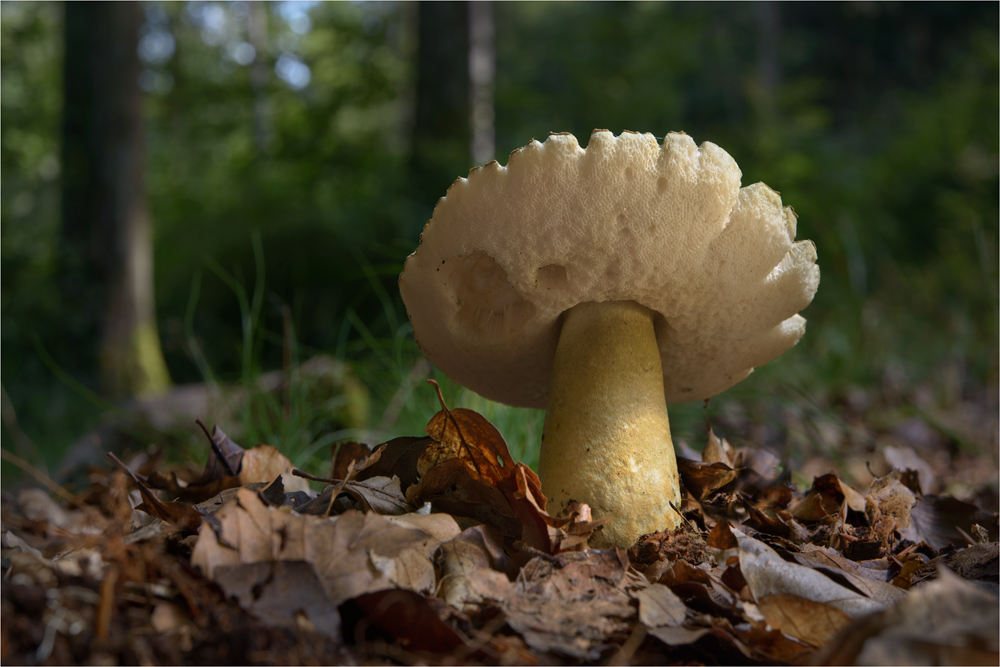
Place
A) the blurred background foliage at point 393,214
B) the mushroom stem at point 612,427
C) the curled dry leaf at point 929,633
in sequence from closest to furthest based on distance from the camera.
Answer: the curled dry leaf at point 929,633, the mushroom stem at point 612,427, the blurred background foliage at point 393,214

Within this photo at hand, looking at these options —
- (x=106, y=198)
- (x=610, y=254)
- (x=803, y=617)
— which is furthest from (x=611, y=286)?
(x=106, y=198)

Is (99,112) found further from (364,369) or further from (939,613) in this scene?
(939,613)

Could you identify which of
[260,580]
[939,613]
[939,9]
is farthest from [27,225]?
[939,9]

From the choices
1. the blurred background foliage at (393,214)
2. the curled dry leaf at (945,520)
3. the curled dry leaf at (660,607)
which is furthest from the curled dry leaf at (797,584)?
the blurred background foliage at (393,214)

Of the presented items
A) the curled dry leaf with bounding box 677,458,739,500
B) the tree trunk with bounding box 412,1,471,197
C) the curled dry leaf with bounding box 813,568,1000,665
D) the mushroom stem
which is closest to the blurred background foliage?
the tree trunk with bounding box 412,1,471,197

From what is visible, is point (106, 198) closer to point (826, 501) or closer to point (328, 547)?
point (328, 547)

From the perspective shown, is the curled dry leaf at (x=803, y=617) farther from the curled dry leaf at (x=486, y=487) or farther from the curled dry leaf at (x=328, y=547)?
the curled dry leaf at (x=328, y=547)

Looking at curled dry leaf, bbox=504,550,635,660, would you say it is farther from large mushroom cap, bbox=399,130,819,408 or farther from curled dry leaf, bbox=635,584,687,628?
large mushroom cap, bbox=399,130,819,408

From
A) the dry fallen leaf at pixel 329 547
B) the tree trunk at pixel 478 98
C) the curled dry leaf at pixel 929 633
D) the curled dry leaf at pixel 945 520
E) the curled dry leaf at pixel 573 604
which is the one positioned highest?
the tree trunk at pixel 478 98
